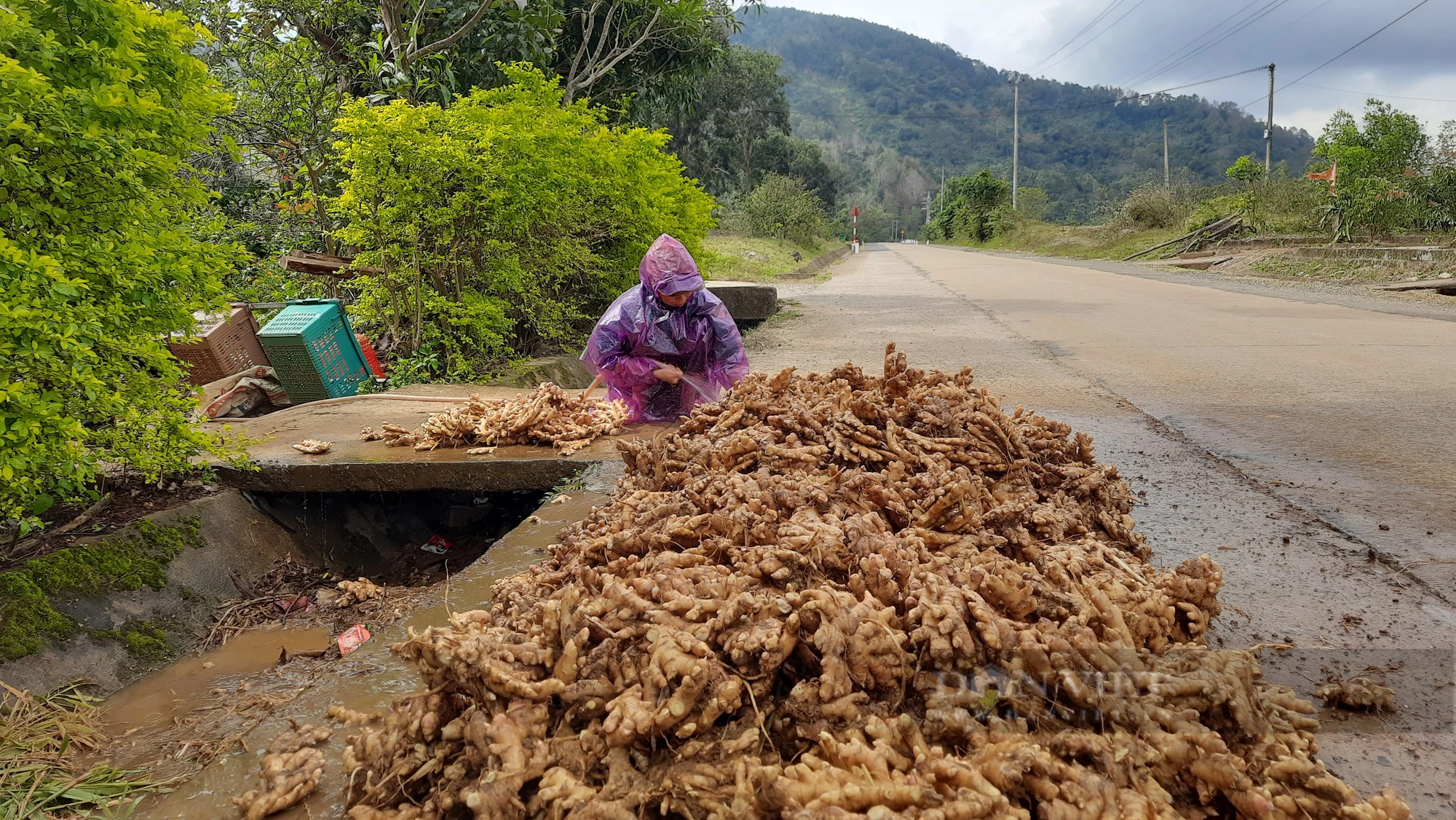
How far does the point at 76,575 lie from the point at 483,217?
4075mm

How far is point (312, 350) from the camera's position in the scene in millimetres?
5855

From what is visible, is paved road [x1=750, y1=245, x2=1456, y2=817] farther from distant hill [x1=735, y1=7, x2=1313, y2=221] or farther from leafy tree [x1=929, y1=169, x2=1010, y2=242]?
distant hill [x1=735, y1=7, x2=1313, y2=221]

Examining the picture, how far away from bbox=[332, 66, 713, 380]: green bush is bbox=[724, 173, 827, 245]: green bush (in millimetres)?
23383

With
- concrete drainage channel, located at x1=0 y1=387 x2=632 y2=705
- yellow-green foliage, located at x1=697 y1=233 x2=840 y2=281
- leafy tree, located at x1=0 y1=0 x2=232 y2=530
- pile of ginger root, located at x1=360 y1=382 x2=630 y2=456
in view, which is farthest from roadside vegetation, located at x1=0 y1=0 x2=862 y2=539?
yellow-green foliage, located at x1=697 y1=233 x2=840 y2=281

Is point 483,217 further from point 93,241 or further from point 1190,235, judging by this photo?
point 1190,235

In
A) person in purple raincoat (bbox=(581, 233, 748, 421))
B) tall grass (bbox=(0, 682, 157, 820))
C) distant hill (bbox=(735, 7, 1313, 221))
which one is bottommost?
tall grass (bbox=(0, 682, 157, 820))

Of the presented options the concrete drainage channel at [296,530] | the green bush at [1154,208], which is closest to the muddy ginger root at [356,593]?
the concrete drainage channel at [296,530]

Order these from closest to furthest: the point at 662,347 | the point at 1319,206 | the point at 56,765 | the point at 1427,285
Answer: the point at 56,765
the point at 662,347
the point at 1427,285
the point at 1319,206

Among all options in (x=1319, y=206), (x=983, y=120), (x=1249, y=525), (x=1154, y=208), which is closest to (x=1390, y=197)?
(x=1319, y=206)

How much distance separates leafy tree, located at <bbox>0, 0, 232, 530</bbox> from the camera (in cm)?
274

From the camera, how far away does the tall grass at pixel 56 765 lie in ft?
6.65

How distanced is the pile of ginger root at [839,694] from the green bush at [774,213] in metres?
30.1

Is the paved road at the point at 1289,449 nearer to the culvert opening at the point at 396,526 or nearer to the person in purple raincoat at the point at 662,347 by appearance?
the person in purple raincoat at the point at 662,347

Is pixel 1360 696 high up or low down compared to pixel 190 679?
up
